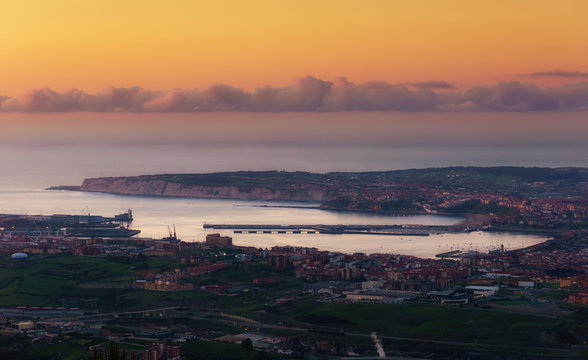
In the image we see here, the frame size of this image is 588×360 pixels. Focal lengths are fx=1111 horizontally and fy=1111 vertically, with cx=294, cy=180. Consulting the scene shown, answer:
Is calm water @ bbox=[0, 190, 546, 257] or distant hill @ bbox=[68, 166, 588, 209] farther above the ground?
distant hill @ bbox=[68, 166, 588, 209]

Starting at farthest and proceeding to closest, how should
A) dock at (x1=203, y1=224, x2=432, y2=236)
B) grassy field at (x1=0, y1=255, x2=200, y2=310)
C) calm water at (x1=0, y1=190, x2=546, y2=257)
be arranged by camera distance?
dock at (x1=203, y1=224, x2=432, y2=236) → calm water at (x1=0, y1=190, x2=546, y2=257) → grassy field at (x1=0, y1=255, x2=200, y2=310)

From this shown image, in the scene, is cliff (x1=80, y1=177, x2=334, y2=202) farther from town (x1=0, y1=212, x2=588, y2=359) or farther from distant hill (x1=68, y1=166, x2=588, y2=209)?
town (x1=0, y1=212, x2=588, y2=359)

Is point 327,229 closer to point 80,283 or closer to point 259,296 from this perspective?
point 80,283

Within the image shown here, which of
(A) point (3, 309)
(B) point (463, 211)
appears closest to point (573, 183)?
(B) point (463, 211)

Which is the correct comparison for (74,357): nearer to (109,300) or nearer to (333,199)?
(109,300)

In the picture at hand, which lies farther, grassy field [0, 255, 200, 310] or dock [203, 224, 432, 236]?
dock [203, 224, 432, 236]

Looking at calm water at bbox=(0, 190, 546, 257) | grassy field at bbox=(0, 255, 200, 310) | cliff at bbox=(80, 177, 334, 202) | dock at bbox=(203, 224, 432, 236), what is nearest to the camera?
grassy field at bbox=(0, 255, 200, 310)

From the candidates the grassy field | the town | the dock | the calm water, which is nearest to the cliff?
the calm water

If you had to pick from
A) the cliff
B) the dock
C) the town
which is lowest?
the town

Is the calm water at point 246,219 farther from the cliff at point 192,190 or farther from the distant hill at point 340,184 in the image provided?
the distant hill at point 340,184
